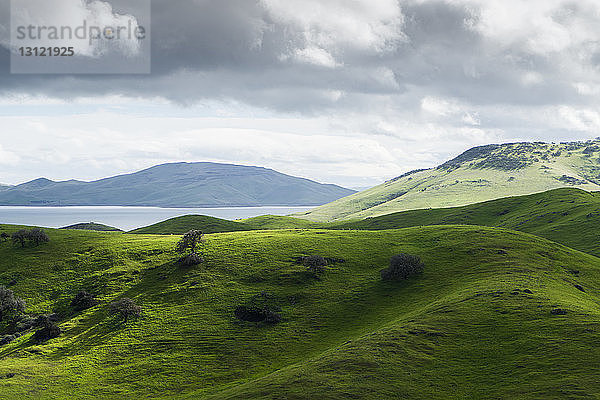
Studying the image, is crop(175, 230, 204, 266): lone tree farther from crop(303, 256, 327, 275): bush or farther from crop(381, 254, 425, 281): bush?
crop(381, 254, 425, 281): bush

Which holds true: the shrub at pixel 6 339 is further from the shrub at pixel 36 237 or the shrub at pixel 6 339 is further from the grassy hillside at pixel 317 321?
the shrub at pixel 36 237

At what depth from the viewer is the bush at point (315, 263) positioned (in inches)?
2960

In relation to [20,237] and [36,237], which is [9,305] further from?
[20,237]

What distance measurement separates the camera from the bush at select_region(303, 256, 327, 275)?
247ft

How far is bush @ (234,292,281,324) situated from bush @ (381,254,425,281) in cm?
1910

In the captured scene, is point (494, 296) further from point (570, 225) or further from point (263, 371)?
point (570, 225)

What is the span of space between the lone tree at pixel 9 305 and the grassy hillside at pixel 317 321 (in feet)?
5.98

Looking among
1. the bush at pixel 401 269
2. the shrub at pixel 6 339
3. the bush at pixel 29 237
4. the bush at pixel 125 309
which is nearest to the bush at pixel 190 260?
the bush at pixel 125 309

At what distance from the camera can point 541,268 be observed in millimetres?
68125

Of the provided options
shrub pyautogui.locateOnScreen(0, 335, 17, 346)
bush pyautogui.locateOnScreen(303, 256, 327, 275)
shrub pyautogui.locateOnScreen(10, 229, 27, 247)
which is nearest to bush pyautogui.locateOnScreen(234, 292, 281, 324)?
bush pyautogui.locateOnScreen(303, 256, 327, 275)

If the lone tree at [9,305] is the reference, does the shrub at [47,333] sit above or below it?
below

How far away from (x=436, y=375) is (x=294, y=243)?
5466cm

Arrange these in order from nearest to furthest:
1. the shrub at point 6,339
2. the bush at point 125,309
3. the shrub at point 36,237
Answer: the shrub at point 6,339 → the bush at point 125,309 → the shrub at point 36,237

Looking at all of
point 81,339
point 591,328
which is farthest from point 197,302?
point 591,328
